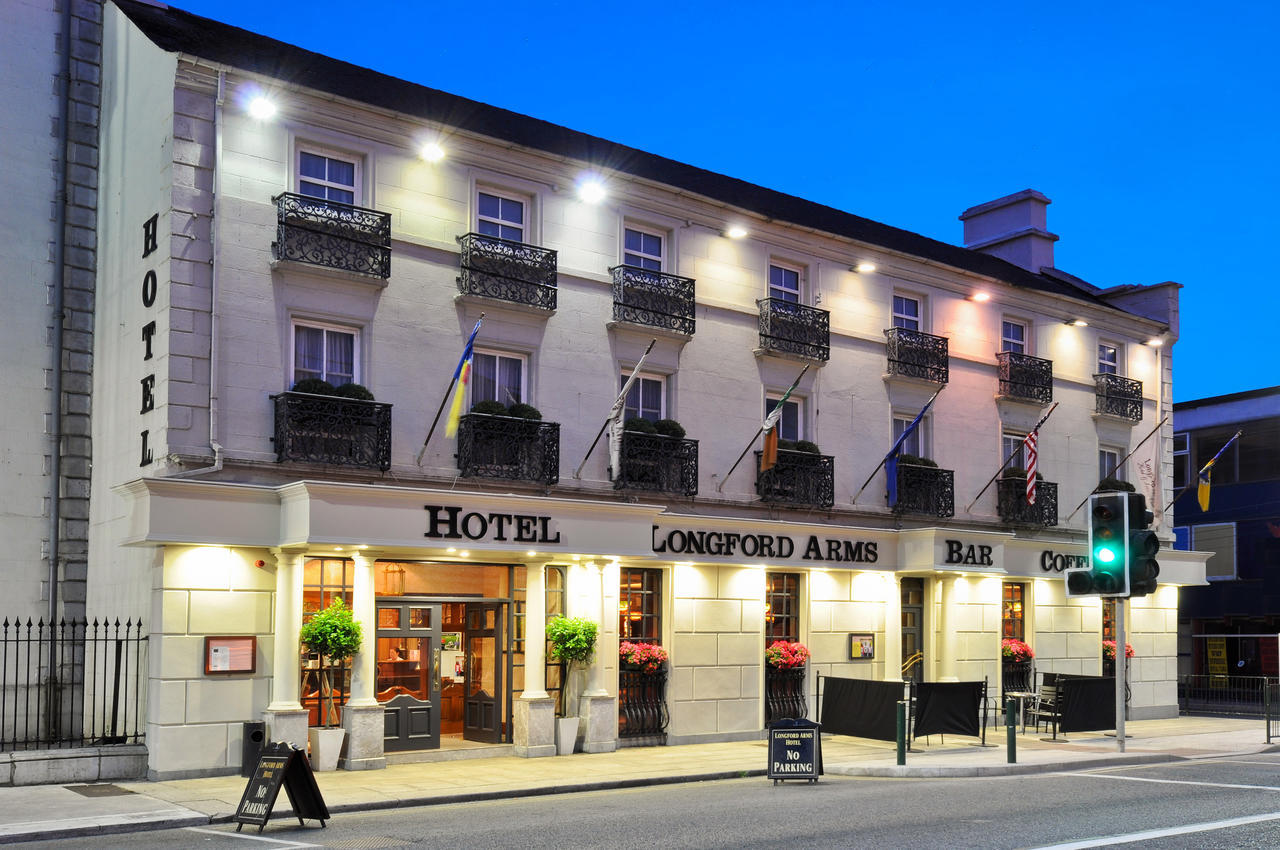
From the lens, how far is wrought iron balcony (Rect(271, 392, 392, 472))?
1956 cm

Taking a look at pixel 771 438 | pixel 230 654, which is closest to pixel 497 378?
pixel 771 438

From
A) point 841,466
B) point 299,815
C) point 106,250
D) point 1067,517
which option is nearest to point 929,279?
point 841,466

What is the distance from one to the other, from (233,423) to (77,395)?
5.17m

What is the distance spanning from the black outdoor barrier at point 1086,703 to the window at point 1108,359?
10.2 meters

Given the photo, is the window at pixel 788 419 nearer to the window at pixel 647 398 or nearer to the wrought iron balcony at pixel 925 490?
the wrought iron balcony at pixel 925 490

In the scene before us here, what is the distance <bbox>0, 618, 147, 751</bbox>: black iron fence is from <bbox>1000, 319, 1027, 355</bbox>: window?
66.2 ft

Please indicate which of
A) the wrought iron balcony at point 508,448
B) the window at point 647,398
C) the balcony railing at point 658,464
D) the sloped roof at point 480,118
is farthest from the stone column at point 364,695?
the sloped roof at point 480,118

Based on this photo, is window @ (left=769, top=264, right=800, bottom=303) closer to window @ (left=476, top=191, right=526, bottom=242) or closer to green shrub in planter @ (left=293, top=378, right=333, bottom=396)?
window @ (left=476, top=191, right=526, bottom=242)

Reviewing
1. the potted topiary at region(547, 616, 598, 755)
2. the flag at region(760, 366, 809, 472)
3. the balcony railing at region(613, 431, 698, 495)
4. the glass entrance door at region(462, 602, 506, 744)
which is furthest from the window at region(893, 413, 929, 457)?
the glass entrance door at region(462, 602, 506, 744)

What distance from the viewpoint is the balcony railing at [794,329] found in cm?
2594

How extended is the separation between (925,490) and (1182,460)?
66.1 feet

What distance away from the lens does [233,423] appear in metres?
19.3

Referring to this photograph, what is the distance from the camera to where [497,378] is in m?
22.5

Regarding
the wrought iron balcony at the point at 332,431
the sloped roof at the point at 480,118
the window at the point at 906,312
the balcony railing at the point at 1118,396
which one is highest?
the sloped roof at the point at 480,118
